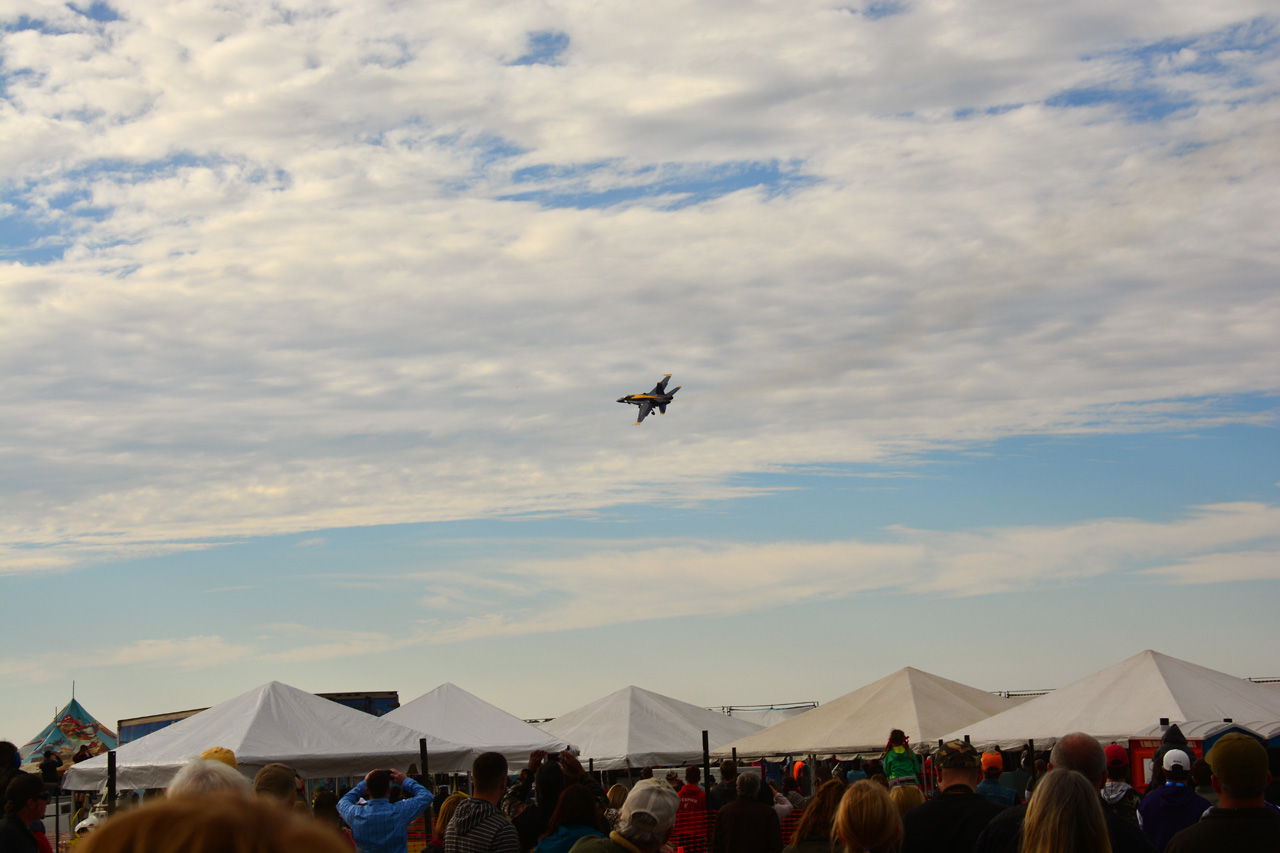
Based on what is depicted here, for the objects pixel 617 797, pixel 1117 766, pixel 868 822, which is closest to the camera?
pixel 868 822

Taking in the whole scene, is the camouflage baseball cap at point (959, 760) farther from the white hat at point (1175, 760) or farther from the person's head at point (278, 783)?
the white hat at point (1175, 760)

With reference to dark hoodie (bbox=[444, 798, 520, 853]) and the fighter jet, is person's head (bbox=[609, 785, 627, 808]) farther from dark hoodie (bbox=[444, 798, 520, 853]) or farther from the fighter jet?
the fighter jet

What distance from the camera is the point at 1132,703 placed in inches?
803

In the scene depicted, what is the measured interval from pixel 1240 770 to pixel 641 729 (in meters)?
23.4

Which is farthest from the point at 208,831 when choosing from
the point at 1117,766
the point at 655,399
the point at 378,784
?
the point at 655,399

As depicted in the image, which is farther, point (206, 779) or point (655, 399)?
point (655, 399)

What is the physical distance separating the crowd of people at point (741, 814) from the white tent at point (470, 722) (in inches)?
472

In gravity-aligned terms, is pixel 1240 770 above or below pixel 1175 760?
above

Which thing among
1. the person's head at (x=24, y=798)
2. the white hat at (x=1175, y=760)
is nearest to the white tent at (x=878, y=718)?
the white hat at (x=1175, y=760)

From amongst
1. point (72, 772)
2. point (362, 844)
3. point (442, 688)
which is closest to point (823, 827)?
point (362, 844)

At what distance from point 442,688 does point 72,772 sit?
938 cm

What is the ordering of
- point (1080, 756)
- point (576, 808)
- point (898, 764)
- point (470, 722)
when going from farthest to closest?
point (470, 722) → point (898, 764) → point (576, 808) → point (1080, 756)

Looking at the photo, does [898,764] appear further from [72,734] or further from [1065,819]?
[72,734]

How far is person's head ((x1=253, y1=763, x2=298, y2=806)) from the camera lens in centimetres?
569
